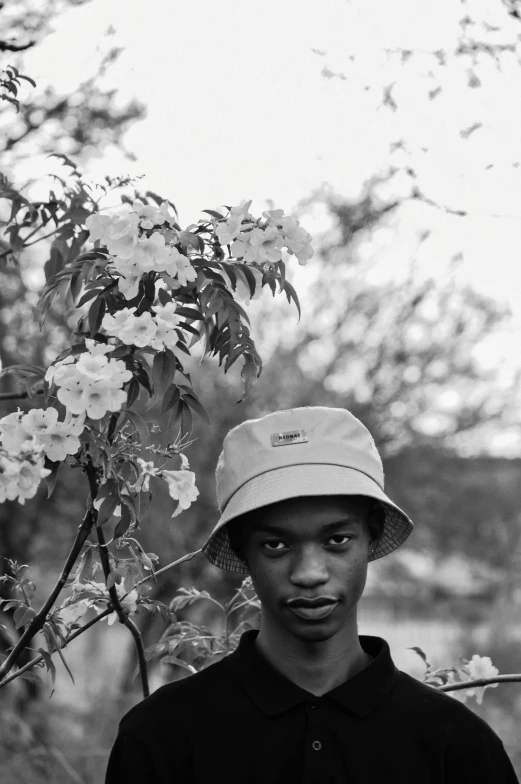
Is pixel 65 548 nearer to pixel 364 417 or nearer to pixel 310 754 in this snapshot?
pixel 364 417

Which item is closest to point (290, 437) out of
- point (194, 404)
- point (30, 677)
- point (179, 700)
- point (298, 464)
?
point (298, 464)

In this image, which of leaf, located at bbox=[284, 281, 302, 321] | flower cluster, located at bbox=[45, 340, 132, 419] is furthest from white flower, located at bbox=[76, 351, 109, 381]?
leaf, located at bbox=[284, 281, 302, 321]

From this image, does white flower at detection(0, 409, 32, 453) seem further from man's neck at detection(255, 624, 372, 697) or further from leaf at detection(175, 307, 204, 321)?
man's neck at detection(255, 624, 372, 697)

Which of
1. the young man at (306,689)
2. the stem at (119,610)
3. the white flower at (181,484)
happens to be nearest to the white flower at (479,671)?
the young man at (306,689)

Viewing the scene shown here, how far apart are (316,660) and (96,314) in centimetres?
72

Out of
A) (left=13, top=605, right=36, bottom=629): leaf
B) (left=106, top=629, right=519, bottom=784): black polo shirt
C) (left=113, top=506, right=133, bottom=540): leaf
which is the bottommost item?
(left=106, top=629, right=519, bottom=784): black polo shirt

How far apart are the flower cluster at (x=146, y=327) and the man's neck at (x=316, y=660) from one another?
56 centimetres

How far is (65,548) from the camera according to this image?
7457 mm

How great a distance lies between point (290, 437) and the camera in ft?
5.55

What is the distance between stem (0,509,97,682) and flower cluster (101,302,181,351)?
326 millimetres

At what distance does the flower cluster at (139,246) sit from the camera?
150 centimetres

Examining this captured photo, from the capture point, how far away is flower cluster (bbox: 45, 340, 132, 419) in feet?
4.57

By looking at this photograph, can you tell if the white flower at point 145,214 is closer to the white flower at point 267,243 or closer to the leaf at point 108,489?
the white flower at point 267,243

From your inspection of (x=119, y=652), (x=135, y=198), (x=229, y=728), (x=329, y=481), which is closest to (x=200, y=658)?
(x=229, y=728)
